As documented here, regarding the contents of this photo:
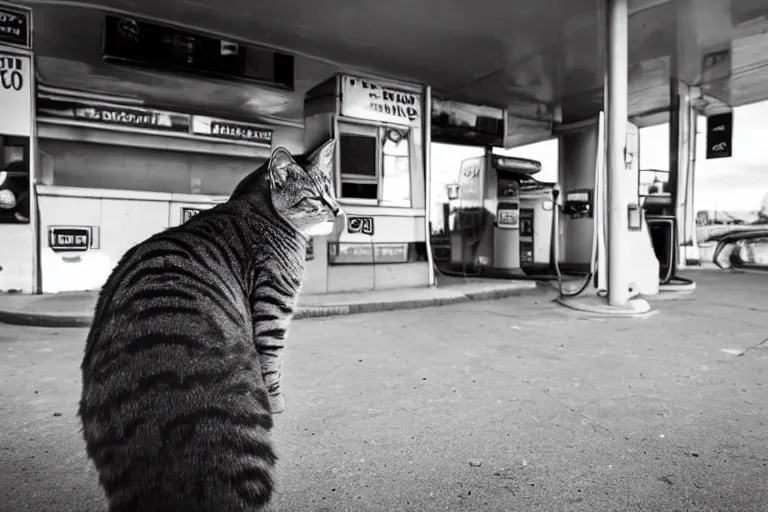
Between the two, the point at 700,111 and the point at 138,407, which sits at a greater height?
the point at 700,111

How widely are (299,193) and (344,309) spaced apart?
10.0 ft

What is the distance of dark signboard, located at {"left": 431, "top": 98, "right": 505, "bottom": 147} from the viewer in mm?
7344

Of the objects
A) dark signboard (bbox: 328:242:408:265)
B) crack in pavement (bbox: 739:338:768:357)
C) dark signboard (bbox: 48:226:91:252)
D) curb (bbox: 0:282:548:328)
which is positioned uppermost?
dark signboard (bbox: 48:226:91:252)

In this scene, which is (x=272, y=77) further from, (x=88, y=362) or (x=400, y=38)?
(x=88, y=362)

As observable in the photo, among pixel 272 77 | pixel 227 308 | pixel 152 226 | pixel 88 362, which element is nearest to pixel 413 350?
pixel 227 308

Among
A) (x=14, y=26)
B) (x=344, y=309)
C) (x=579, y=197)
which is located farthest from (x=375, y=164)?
(x=579, y=197)

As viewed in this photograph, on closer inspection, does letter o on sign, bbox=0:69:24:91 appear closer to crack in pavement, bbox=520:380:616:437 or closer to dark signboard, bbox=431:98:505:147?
dark signboard, bbox=431:98:505:147

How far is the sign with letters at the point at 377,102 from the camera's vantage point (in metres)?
5.64

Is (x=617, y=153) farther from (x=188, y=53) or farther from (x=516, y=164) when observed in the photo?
(x=188, y=53)

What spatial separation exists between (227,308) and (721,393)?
241 centimetres

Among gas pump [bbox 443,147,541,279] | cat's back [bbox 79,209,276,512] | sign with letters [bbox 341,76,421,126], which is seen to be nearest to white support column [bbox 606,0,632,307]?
sign with letters [bbox 341,76,421,126]

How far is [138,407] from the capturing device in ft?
2.80

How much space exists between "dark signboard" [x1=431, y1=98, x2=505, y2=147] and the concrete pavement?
4.74m

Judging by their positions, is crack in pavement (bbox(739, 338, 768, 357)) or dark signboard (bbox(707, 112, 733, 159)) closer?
crack in pavement (bbox(739, 338, 768, 357))
